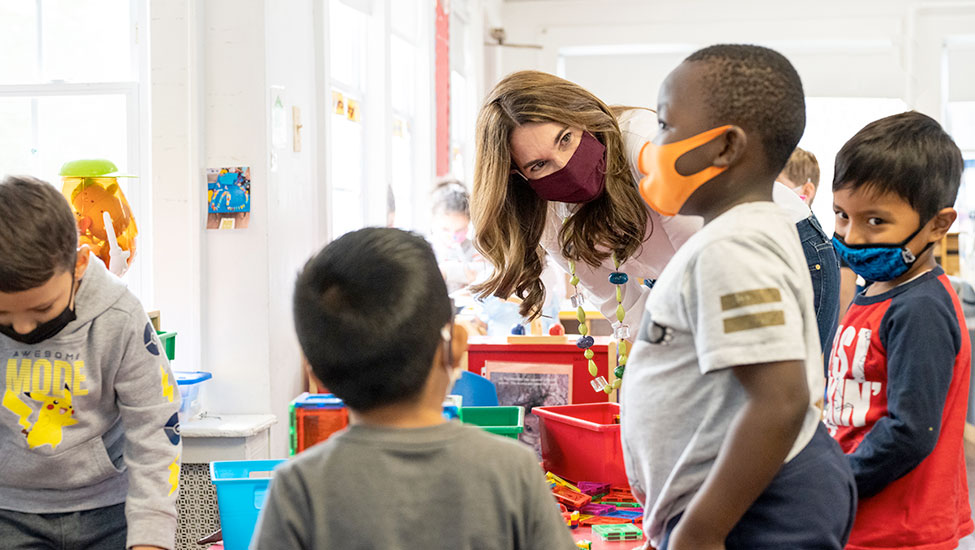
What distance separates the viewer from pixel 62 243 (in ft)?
4.57

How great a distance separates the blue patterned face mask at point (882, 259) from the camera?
4.61ft

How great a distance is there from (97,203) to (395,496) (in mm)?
1705

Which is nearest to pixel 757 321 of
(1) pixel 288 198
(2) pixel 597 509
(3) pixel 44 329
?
(2) pixel 597 509

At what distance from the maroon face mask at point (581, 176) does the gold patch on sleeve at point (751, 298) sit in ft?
2.56

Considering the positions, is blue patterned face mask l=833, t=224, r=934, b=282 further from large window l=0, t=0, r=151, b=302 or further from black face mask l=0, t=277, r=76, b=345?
large window l=0, t=0, r=151, b=302

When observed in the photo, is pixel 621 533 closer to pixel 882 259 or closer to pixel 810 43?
pixel 882 259

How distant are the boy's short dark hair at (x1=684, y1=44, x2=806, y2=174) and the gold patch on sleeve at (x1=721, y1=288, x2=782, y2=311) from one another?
18cm

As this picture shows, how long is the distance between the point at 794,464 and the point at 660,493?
15 cm

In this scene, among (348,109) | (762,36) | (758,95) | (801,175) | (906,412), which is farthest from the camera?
(762,36)

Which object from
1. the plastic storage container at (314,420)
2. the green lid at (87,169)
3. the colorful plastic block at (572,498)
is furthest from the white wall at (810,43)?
the colorful plastic block at (572,498)

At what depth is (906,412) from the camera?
1.31m

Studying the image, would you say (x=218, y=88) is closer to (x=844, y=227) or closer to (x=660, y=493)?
(x=844, y=227)

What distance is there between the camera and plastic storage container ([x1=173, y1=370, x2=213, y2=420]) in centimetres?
260

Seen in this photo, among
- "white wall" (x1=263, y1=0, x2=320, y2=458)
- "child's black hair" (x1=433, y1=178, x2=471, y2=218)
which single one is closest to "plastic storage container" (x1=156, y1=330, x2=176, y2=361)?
"white wall" (x1=263, y1=0, x2=320, y2=458)
